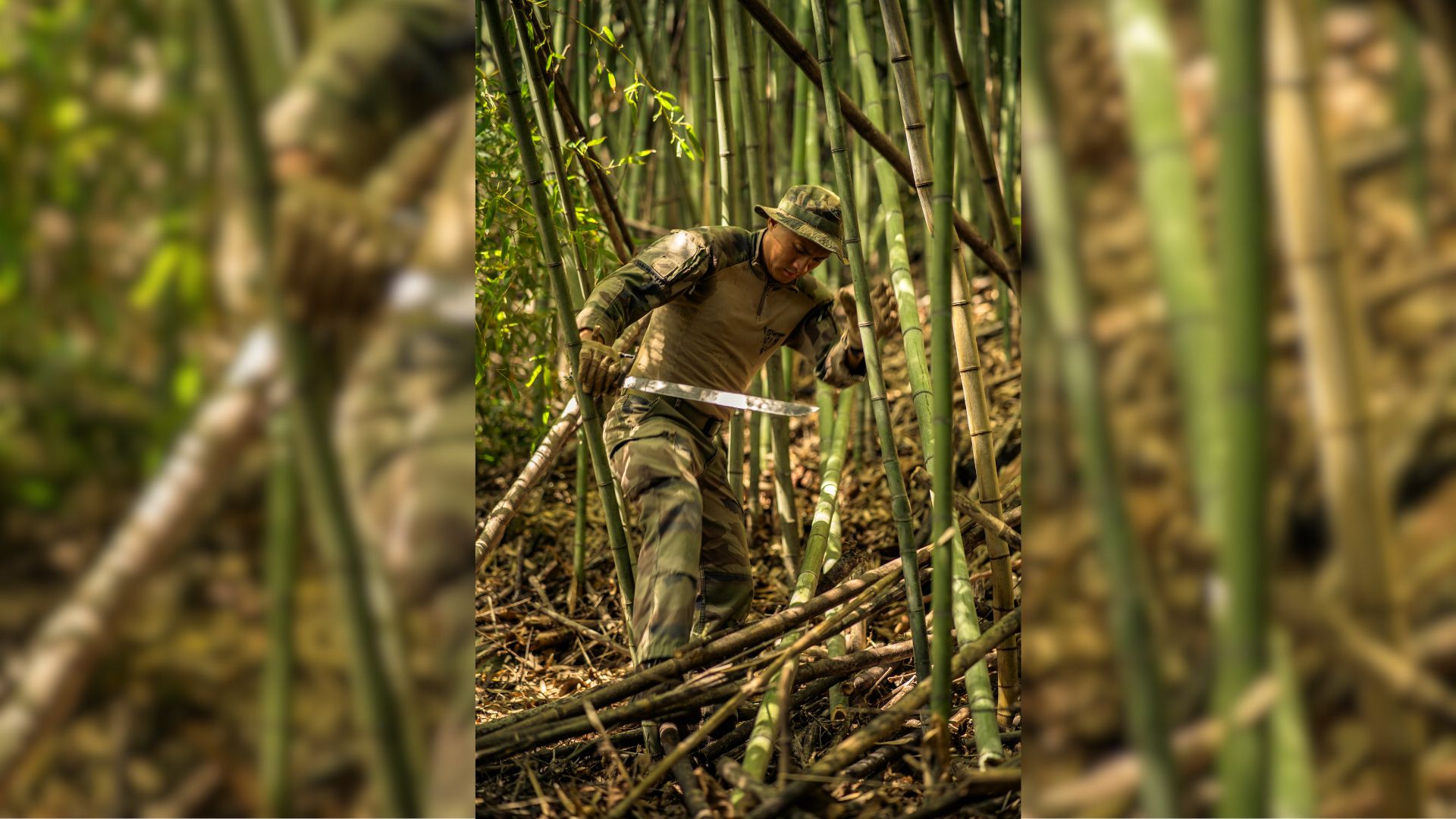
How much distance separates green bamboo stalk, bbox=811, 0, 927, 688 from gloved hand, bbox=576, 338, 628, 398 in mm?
467

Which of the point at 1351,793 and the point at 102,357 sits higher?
the point at 102,357

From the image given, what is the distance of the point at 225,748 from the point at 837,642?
5.52ft

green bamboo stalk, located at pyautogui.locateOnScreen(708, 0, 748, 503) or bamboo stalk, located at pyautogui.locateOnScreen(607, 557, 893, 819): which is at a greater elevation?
green bamboo stalk, located at pyautogui.locateOnScreen(708, 0, 748, 503)

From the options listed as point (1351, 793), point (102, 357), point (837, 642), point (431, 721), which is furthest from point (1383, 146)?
point (837, 642)

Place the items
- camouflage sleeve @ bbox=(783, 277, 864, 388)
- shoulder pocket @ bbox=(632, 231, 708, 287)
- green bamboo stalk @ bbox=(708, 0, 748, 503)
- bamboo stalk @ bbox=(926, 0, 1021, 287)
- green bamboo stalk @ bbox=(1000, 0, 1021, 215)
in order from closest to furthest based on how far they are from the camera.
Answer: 1. bamboo stalk @ bbox=(926, 0, 1021, 287)
2. shoulder pocket @ bbox=(632, 231, 708, 287)
3. green bamboo stalk @ bbox=(708, 0, 748, 503)
4. camouflage sleeve @ bbox=(783, 277, 864, 388)
5. green bamboo stalk @ bbox=(1000, 0, 1021, 215)

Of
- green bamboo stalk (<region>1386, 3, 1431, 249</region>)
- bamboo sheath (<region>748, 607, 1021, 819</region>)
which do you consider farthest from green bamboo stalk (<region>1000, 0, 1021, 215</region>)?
green bamboo stalk (<region>1386, 3, 1431, 249</region>)

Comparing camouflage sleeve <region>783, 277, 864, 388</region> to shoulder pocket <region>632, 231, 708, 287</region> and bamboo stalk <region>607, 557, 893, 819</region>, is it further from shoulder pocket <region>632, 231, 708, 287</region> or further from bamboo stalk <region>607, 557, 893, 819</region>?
bamboo stalk <region>607, 557, 893, 819</region>

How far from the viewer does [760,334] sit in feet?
8.36

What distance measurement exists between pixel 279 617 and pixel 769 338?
74.9 inches

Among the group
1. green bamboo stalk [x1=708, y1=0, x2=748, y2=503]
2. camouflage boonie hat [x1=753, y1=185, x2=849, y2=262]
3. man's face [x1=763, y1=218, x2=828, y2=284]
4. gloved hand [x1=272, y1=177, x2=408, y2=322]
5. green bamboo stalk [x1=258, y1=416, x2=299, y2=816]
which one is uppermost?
green bamboo stalk [x1=708, y1=0, x2=748, y2=503]

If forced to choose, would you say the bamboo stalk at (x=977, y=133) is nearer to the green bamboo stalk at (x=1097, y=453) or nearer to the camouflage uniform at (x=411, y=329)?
the green bamboo stalk at (x=1097, y=453)

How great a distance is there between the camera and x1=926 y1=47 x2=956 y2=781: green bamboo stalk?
43.5 inches

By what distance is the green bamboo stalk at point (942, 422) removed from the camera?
1104mm

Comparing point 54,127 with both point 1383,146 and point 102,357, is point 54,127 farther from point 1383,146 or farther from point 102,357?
point 1383,146
